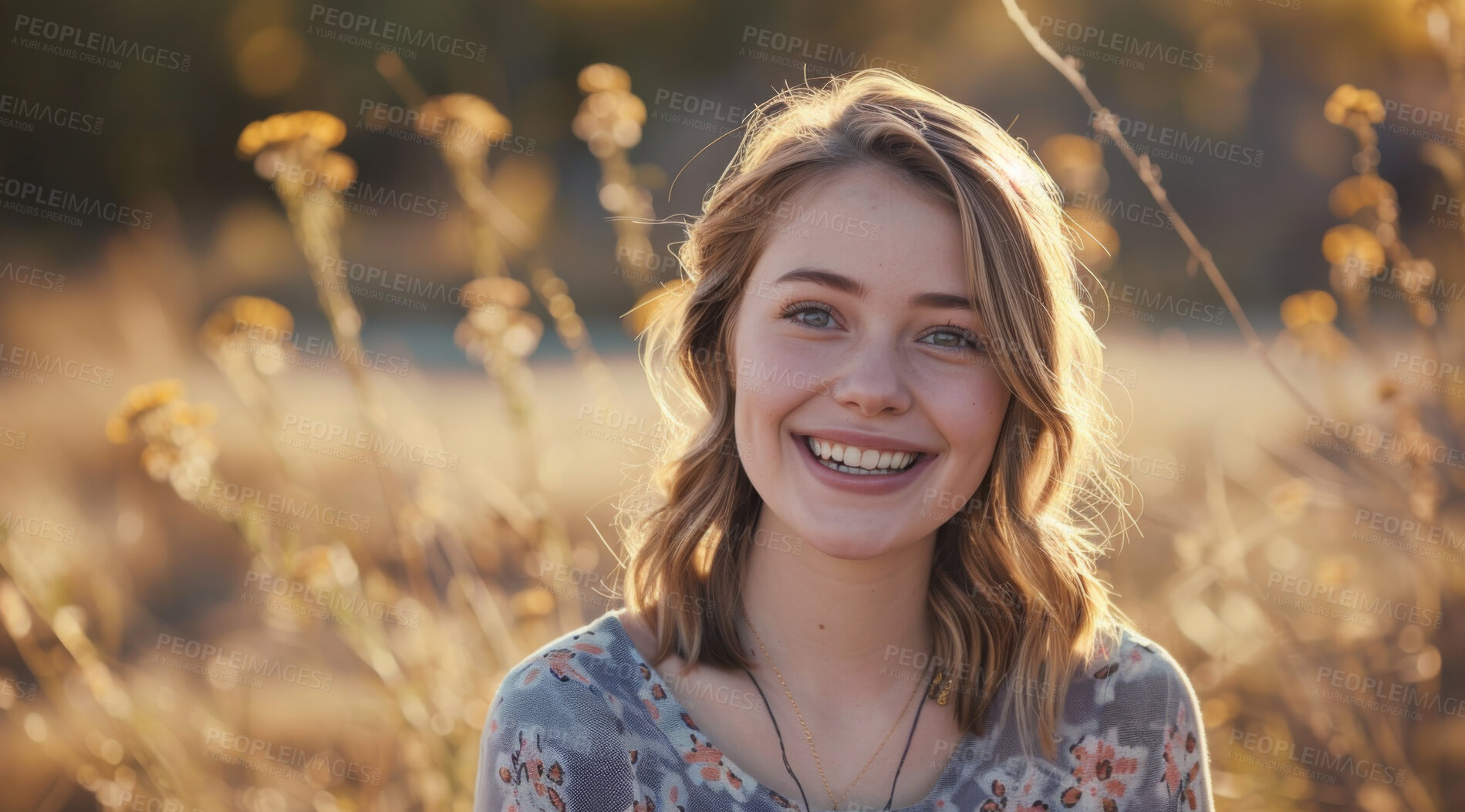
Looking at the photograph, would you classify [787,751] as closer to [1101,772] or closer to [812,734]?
[812,734]

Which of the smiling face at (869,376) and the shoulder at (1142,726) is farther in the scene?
the shoulder at (1142,726)

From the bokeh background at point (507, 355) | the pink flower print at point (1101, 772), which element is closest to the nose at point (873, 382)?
the pink flower print at point (1101, 772)

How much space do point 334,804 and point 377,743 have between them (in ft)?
1.06

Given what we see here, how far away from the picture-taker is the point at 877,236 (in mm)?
1513

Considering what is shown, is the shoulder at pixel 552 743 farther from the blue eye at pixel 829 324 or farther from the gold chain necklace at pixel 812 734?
the blue eye at pixel 829 324

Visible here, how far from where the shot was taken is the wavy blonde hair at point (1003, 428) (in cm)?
156

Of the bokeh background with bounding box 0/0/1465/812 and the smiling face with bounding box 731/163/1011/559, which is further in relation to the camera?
the bokeh background with bounding box 0/0/1465/812

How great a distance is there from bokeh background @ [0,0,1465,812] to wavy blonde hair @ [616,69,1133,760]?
480mm

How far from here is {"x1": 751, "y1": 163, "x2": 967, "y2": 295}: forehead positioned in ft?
4.91

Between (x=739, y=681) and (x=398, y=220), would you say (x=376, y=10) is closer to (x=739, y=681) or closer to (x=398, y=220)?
(x=398, y=220)

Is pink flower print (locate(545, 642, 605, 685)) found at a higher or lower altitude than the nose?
lower

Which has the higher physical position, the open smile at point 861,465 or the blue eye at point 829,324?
the blue eye at point 829,324

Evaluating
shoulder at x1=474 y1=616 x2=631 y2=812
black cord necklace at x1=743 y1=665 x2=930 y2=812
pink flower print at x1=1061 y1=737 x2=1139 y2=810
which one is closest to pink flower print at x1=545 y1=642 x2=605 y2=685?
shoulder at x1=474 y1=616 x2=631 y2=812

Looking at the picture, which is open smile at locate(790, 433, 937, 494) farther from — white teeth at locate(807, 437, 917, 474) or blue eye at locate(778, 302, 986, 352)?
blue eye at locate(778, 302, 986, 352)
